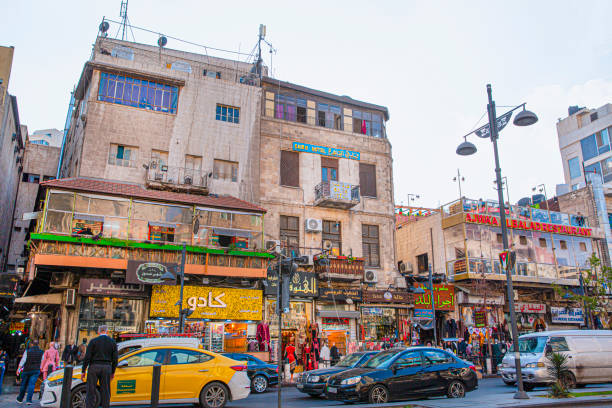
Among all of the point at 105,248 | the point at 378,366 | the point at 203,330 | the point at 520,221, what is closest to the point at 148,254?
the point at 105,248

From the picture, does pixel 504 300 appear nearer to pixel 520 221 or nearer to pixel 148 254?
pixel 520 221

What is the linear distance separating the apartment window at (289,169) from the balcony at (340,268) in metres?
5.18

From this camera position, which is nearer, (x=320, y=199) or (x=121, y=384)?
(x=121, y=384)

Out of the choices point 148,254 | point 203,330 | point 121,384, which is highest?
point 148,254

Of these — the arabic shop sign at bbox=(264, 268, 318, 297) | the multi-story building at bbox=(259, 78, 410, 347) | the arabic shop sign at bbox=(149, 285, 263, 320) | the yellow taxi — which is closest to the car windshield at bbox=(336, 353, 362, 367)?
the yellow taxi

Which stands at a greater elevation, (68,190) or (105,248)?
(68,190)

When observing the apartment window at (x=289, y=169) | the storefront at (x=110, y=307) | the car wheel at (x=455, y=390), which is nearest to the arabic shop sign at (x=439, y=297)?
the apartment window at (x=289, y=169)

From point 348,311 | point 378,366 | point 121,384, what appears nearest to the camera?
point 121,384

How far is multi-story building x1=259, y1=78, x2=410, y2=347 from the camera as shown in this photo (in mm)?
26719

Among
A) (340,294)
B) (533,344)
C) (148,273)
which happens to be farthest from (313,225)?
(533,344)

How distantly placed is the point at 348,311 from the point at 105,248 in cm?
1294

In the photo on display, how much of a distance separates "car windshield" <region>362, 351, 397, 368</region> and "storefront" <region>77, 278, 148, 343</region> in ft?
39.0

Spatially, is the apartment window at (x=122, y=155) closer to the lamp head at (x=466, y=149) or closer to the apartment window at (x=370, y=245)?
the apartment window at (x=370, y=245)

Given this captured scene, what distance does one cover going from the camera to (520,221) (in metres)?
33.1
